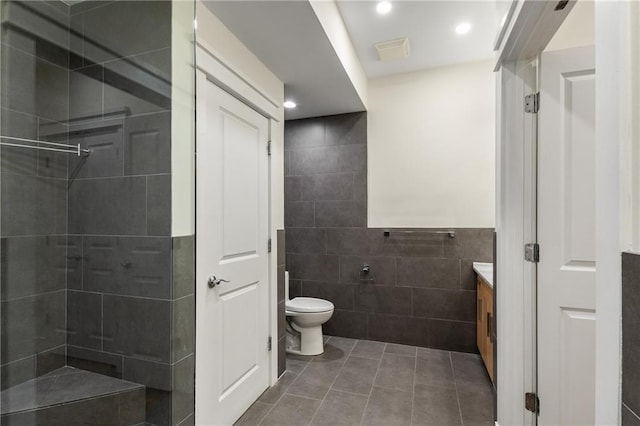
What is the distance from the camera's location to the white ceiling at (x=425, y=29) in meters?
2.19

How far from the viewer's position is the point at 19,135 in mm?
1659

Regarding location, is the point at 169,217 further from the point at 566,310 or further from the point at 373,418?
the point at 566,310

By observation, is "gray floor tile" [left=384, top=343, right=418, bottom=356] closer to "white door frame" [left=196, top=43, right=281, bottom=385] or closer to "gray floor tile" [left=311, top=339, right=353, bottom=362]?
"gray floor tile" [left=311, top=339, right=353, bottom=362]

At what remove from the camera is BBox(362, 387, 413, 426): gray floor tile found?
1.92 meters

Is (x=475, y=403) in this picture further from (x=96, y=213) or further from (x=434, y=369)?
(x=96, y=213)

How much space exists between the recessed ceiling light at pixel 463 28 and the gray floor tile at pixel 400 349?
9.08ft

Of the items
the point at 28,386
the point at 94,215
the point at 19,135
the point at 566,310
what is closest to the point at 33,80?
the point at 19,135

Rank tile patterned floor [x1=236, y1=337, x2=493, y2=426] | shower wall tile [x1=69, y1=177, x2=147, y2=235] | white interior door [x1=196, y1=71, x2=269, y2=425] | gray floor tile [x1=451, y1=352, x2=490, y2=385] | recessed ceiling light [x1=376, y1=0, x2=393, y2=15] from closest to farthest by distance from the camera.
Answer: shower wall tile [x1=69, y1=177, x2=147, y2=235]
white interior door [x1=196, y1=71, x2=269, y2=425]
tile patterned floor [x1=236, y1=337, x2=493, y2=426]
recessed ceiling light [x1=376, y1=0, x2=393, y2=15]
gray floor tile [x1=451, y1=352, x2=490, y2=385]

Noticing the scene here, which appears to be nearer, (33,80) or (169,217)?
(169,217)

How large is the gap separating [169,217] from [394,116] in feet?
8.02

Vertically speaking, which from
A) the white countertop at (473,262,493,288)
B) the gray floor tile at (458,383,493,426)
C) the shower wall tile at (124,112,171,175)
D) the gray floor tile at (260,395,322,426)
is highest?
the shower wall tile at (124,112,171,175)

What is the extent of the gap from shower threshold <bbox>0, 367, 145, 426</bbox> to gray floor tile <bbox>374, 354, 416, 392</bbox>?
161cm

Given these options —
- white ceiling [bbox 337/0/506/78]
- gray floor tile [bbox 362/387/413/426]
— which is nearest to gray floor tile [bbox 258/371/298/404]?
gray floor tile [bbox 362/387/413/426]

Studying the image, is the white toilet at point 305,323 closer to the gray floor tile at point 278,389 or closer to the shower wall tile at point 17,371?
the gray floor tile at point 278,389
